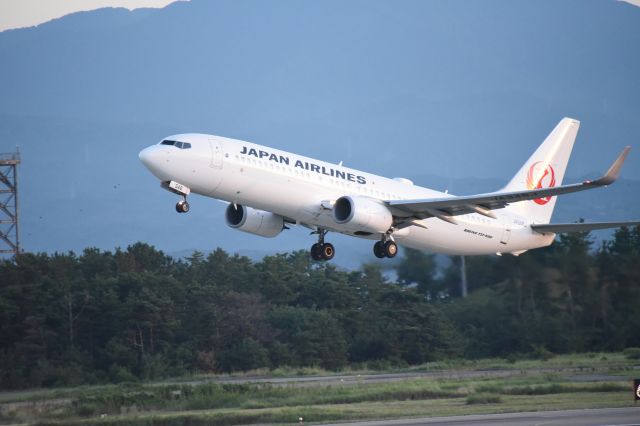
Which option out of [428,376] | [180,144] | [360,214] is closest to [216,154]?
[180,144]

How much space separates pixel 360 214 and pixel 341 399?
715cm

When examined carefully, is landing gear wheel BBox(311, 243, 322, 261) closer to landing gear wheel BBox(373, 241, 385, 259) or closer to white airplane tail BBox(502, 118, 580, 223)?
landing gear wheel BBox(373, 241, 385, 259)

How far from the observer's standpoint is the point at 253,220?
43.2 meters

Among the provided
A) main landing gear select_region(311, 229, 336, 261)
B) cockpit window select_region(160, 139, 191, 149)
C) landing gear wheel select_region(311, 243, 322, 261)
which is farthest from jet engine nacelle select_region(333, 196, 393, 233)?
cockpit window select_region(160, 139, 191, 149)

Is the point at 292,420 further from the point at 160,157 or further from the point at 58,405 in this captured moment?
the point at 58,405

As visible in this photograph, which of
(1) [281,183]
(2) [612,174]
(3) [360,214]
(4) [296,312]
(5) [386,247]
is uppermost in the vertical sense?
(1) [281,183]

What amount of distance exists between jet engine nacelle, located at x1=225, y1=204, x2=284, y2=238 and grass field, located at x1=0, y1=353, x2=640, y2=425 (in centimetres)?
670

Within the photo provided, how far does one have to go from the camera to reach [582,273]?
50.8m

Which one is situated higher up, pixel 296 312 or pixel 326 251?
pixel 326 251

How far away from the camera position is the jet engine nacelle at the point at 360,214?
132ft

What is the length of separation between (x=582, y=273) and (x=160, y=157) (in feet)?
74.2

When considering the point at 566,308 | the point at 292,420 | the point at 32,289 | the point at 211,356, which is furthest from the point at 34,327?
the point at 292,420

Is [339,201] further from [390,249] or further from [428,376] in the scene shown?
[428,376]

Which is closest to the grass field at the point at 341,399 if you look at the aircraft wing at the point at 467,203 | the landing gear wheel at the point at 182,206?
the aircraft wing at the point at 467,203
